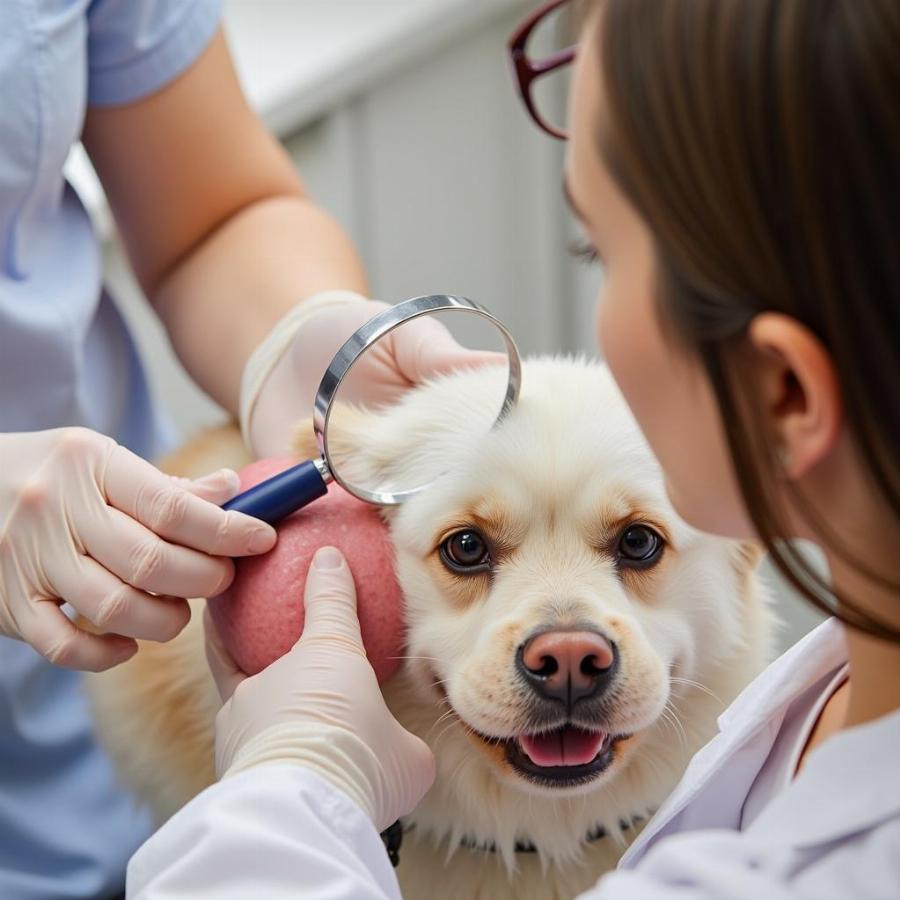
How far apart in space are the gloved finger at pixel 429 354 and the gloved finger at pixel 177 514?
8.3 inches

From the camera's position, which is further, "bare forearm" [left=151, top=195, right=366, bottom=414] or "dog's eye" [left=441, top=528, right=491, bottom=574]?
"bare forearm" [left=151, top=195, right=366, bottom=414]

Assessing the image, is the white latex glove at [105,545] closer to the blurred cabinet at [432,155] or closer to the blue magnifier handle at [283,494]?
the blue magnifier handle at [283,494]

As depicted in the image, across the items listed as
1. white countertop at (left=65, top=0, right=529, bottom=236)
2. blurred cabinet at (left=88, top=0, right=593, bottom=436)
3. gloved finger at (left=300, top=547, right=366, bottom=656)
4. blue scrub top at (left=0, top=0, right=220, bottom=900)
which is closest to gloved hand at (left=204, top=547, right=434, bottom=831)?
gloved finger at (left=300, top=547, right=366, bottom=656)

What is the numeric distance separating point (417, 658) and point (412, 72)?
125 centimetres

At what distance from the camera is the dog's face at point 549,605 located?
0.71 metres

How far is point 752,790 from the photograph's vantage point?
68 cm

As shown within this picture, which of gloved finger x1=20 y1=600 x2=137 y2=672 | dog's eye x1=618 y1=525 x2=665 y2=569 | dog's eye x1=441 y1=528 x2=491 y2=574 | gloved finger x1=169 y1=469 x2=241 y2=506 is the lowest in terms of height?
dog's eye x1=618 y1=525 x2=665 y2=569

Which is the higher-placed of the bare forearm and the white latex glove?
the white latex glove

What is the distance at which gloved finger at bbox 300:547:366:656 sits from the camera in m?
0.70

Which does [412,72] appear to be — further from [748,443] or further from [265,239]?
[748,443]

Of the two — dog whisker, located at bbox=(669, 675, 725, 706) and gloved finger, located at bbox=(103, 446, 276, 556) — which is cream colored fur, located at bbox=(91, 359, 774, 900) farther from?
gloved finger, located at bbox=(103, 446, 276, 556)

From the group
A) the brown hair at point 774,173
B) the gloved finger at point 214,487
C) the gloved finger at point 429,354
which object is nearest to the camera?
the brown hair at point 774,173

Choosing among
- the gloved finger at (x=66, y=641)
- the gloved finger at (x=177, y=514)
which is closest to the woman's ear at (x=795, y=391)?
the gloved finger at (x=177, y=514)

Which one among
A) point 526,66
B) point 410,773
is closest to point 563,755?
point 410,773
